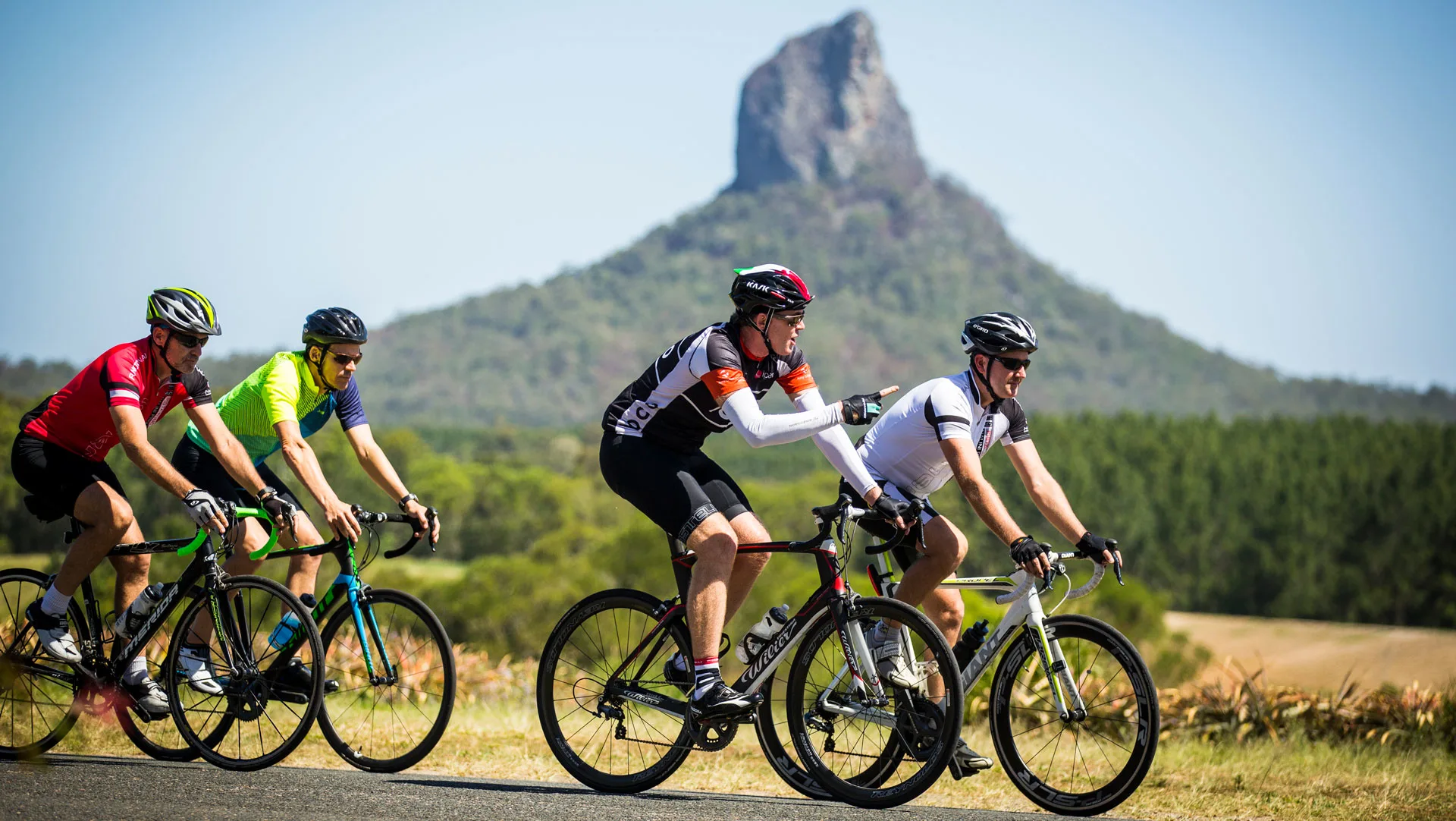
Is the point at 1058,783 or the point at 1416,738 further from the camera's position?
the point at 1416,738

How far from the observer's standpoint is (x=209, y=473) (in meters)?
6.77

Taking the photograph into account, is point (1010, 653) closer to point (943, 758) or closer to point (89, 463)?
point (943, 758)

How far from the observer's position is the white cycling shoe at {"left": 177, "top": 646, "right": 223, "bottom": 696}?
20.3 ft

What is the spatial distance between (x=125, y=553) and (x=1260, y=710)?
7.45 metres

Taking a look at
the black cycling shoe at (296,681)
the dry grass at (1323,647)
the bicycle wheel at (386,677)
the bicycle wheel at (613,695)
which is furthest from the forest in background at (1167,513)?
the black cycling shoe at (296,681)

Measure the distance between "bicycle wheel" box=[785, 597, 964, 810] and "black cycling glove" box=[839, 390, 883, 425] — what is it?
31.7 inches

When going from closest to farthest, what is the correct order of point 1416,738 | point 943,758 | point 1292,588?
point 943,758
point 1416,738
point 1292,588

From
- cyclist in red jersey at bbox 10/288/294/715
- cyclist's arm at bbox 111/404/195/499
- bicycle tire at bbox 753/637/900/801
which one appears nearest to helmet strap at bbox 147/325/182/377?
cyclist in red jersey at bbox 10/288/294/715

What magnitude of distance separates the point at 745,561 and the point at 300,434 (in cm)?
232

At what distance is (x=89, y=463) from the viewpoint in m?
6.46

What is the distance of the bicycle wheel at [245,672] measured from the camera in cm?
603

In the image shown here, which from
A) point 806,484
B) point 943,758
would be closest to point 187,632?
point 943,758

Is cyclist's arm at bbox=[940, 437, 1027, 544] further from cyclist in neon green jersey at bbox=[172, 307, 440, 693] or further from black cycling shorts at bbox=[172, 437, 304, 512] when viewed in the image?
black cycling shorts at bbox=[172, 437, 304, 512]

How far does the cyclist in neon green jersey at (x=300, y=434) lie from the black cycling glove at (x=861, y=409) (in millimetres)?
2156
